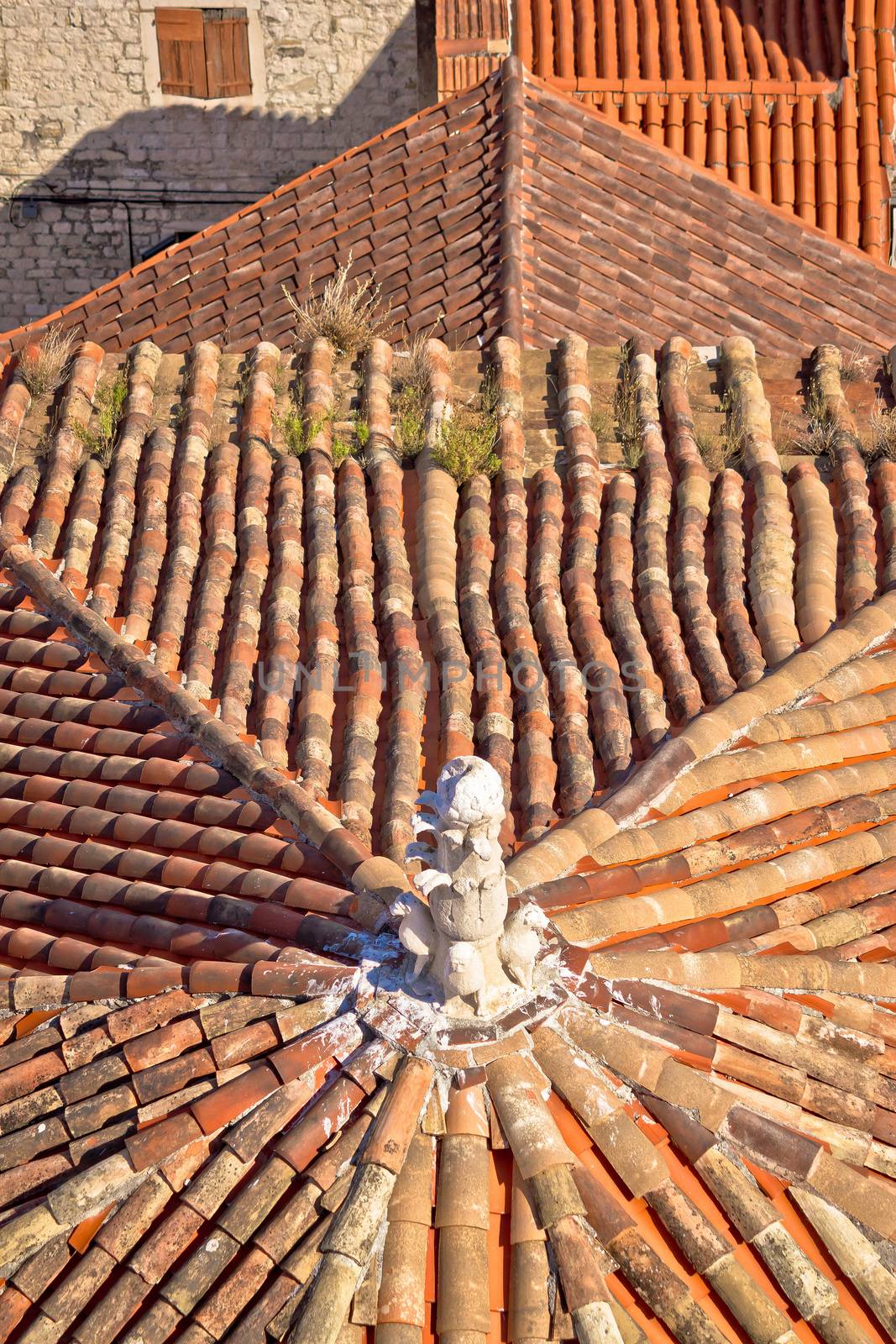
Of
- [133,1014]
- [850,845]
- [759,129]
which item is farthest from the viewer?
[759,129]

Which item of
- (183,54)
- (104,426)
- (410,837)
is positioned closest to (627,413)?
(104,426)

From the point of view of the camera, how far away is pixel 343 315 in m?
12.9

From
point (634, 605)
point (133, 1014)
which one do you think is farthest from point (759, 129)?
point (133, 1014)

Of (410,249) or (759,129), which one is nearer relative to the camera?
(410,249)

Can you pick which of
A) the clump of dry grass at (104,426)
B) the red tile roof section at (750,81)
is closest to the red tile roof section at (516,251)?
the clump of dry grass at (104,426)

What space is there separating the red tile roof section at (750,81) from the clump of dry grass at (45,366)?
23.1 feet

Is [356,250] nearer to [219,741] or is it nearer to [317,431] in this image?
[317,431]

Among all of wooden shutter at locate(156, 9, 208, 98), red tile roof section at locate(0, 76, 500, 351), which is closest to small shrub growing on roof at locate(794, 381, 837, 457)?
red tile roof section at locate(0, 76, 500, 351)

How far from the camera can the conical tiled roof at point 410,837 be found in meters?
6.60

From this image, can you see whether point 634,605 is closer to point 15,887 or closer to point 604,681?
point 604,681

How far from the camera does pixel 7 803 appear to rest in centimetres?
934

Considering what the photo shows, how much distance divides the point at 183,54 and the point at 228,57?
586 millimetres

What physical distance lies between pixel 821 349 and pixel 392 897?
25.2ft

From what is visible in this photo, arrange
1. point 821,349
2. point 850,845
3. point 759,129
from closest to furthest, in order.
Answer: point 850,845, point 821,349, point 759,129
